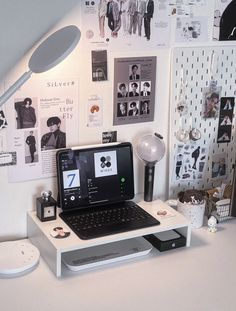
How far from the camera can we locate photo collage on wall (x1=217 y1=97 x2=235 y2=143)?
189 centimetres

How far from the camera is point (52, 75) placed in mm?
1560

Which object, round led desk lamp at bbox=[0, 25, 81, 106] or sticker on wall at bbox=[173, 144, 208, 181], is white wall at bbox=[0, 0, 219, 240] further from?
round led desk lamp at bbox=[0, 25, 81, 106]

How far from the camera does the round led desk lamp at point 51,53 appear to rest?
49.5 inches

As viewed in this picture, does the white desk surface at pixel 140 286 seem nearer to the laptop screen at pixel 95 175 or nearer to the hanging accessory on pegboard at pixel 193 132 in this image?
the laptop screen at pixel 95 175

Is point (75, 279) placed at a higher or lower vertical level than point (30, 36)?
lower

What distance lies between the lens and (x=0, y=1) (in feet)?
4.70

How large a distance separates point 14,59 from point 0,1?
0.53 feet

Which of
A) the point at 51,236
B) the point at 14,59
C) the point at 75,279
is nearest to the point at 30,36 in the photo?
the point at 14,59

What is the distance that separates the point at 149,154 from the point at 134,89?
0.71 ft

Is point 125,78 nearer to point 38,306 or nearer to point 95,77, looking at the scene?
point 95,77

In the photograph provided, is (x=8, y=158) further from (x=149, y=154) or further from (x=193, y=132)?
(x=193, y=132)

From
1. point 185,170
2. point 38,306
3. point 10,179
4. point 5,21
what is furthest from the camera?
point 185,170

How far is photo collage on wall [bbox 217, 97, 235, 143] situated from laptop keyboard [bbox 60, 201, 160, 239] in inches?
17.8

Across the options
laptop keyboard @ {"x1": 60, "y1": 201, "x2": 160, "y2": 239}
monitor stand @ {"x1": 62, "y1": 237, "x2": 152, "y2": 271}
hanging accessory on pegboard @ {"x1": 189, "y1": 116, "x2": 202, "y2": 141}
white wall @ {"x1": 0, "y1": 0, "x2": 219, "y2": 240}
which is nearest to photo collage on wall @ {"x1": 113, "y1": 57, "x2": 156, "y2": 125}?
white wall @ {"x1": 0, "y1": 0, "x2": 219, "y2": 240}
